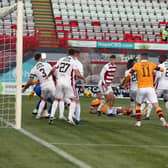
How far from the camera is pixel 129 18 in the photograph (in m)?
37.4

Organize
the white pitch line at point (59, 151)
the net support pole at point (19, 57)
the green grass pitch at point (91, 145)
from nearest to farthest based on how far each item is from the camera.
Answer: the white pitch line at point (59, 151) < the green grass pitch at point (91, 145) < the net support pole at point (19, 57)

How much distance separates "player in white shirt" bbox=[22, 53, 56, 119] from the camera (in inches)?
→ 542

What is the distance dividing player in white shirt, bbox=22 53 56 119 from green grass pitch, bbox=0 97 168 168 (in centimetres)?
102

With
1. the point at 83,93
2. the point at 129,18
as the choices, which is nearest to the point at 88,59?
the point at 83,93

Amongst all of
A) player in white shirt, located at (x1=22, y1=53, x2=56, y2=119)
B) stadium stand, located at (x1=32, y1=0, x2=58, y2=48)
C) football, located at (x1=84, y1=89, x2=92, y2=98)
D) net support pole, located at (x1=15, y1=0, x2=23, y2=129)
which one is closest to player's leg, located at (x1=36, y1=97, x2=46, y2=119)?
player in white shirt, located at (x1=22, y1=53, x2=56, y2=119)

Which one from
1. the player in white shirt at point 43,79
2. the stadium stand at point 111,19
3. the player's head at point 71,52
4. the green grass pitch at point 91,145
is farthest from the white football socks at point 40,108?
the stadium stand at point 111,19

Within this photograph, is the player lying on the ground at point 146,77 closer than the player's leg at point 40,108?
Yes

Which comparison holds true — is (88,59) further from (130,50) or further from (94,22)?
(94,22)

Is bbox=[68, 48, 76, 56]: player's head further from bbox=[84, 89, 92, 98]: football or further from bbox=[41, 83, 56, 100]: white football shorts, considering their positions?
bbox=[84, 89, 92, 98]: football

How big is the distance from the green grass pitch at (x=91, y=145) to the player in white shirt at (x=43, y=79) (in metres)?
1.02

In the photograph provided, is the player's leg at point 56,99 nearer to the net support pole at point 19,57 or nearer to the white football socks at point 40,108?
the white football socks at point 40,108

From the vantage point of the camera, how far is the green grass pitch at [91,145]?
699 centimetres

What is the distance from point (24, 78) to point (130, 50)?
6.93m

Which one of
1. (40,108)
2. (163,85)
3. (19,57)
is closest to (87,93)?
(163,85)
